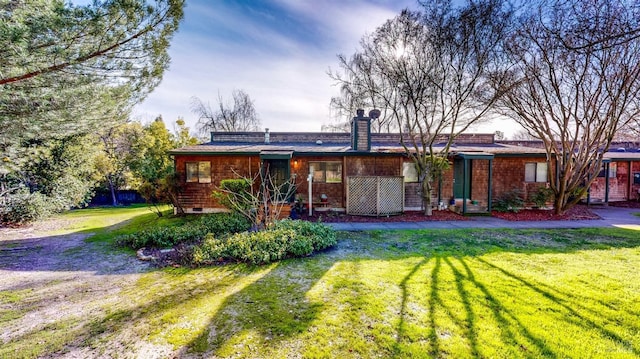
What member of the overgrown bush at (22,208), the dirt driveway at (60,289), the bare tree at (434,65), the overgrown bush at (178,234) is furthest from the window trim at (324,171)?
the overgrown bush at (22,208)

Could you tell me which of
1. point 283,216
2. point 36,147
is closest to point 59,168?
point 36,147

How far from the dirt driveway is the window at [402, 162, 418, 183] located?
9.79m

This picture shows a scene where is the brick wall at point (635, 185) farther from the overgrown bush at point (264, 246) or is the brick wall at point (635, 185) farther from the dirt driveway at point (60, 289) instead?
the dirt driveway at point (60, 289)

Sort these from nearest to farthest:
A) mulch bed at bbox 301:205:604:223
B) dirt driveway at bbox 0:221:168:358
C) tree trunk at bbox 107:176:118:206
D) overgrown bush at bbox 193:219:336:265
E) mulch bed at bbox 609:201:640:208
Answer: dirt driveway at bbox 0:221:168:358, overgrown bush at bbox 193:219:336:265, mulch bed at bbox 301:205:604:223, mulch bed at bbox 609:201:640:208, tree trunk at bbox 107:176:118:206

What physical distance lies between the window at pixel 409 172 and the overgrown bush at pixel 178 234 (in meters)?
7.12

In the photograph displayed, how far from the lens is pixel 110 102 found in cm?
648

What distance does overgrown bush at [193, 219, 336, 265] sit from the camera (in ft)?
17.1

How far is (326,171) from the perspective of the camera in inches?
442

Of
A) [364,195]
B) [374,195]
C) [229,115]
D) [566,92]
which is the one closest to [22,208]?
[364,195]

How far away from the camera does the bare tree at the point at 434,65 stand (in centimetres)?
849

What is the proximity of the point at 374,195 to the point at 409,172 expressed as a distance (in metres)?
2.52

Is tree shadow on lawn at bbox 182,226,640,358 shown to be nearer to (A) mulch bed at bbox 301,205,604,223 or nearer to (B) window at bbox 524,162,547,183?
(A) mulch bed at bbox 301,205,604,223

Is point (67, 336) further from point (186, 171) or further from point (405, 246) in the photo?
point (186, 171)

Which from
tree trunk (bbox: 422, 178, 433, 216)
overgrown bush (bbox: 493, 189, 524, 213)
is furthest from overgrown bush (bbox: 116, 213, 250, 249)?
overgrown bush (bbox: 493, 189, 524, 213)
